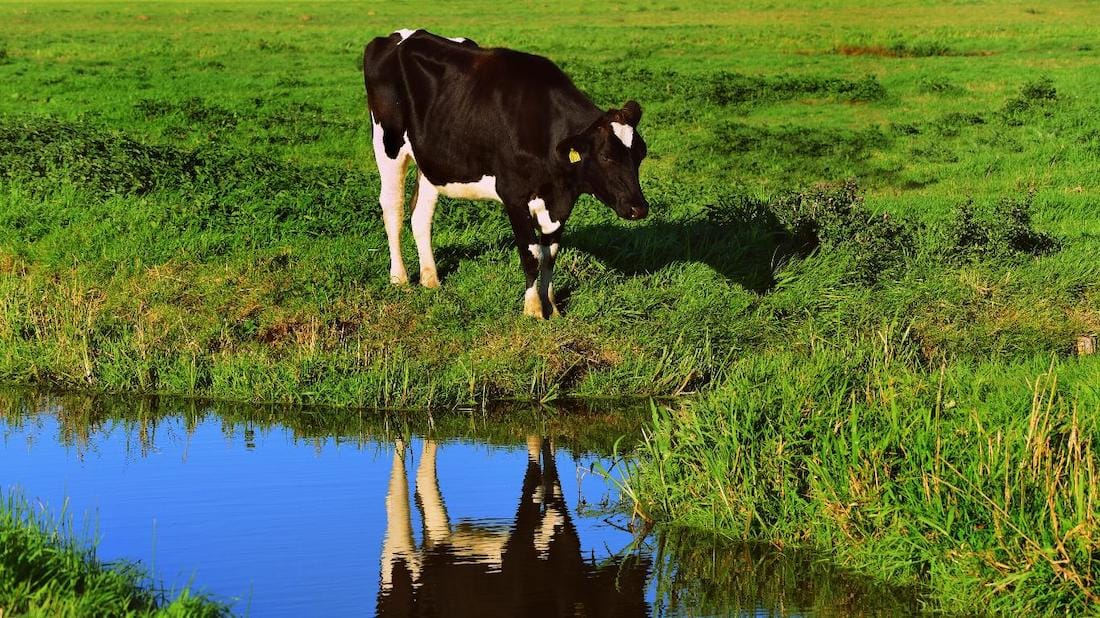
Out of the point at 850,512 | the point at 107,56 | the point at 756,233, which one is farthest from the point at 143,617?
the point at 107,56

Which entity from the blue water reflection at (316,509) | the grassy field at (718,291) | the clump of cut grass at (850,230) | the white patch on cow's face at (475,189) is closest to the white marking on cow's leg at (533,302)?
the grassy field at (718,291)

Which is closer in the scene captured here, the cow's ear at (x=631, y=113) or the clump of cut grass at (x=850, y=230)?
the cow's ear at (x=631, y=113)

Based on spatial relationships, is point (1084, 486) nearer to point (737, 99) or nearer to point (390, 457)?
point (390, 457)

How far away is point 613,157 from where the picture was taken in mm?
10945

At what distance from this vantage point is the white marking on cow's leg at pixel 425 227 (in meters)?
12.6

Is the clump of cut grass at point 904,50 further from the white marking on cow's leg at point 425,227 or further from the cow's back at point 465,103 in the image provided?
the white marking on cow's leg at point 425,227

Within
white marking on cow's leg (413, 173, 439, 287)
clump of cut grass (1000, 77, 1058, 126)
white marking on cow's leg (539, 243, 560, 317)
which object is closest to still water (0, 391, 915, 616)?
white marking on cow's leg (539, 243, 560, 317)

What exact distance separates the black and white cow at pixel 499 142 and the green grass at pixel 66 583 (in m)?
5.33

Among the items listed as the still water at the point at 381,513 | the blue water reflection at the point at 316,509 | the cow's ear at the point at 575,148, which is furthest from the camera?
the cow's ear at the point at 575,148

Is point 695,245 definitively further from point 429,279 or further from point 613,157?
point 613,157

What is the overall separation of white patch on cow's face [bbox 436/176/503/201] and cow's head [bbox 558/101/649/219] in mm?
1010

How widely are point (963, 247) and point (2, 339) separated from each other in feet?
24.2

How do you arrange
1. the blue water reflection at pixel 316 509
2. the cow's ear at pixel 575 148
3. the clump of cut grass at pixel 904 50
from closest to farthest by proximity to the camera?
the blue water reflection at pixel 316 509 < the cow's ear at pixel 575 148 < the clump of cut grass at pixel 904 50

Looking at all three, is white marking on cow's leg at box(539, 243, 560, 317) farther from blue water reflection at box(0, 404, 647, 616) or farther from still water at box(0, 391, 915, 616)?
blue water reflection at box(0, 404, 647, 616)
